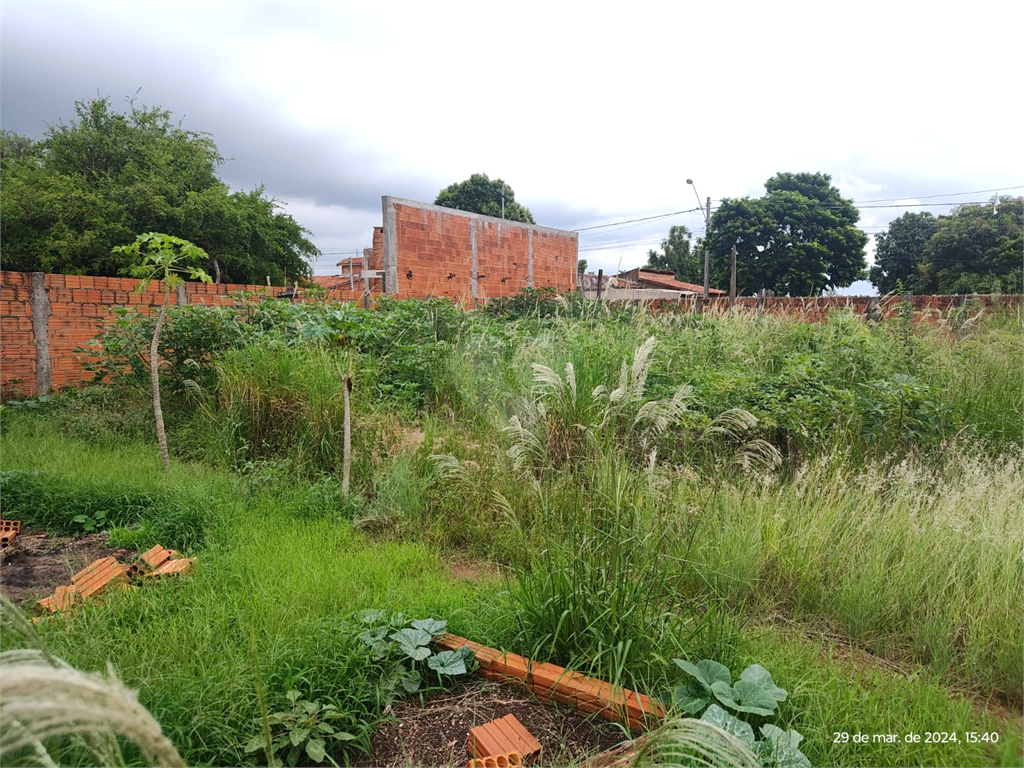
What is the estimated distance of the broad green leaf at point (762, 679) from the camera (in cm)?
152

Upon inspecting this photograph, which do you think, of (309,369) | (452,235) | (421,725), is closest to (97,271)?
(452,235)

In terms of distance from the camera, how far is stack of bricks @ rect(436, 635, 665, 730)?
1.58 m

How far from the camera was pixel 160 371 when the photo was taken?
562 centimetres

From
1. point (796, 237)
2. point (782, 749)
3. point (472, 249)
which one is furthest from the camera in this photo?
point (796, 237)

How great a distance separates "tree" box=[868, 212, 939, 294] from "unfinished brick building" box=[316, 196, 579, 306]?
2293 centimetres

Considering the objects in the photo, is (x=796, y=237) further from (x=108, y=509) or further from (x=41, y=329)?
(x=108, y=509)

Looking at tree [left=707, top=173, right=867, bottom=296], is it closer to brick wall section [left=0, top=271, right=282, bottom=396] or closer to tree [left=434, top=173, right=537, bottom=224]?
tree [left=434, top=173, right=537, bottom=224]

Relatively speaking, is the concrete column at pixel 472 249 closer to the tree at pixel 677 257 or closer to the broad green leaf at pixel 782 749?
the broad green leaf at pixel 782 749

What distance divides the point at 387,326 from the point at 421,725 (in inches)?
200

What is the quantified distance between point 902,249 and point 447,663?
127 feet

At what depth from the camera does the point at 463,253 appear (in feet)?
49.3

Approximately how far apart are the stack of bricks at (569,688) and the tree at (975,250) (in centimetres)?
2717

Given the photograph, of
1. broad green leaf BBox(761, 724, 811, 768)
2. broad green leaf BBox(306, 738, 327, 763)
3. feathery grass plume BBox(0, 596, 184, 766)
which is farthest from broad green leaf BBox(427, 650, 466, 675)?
feathery grass plume BBox(0, 596, 184, 766)

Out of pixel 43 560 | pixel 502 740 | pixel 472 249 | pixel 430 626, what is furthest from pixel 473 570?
pixel 472 249
